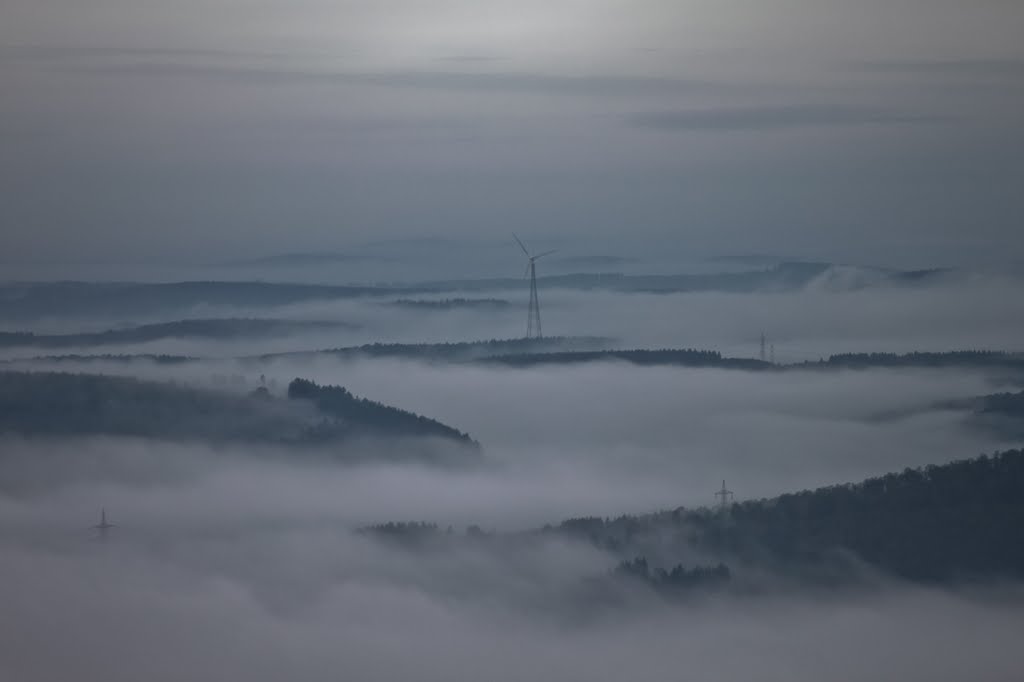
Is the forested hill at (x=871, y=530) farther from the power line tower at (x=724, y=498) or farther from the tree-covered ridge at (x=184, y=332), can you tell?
the tree-covered ridge at (x=184, y=332)

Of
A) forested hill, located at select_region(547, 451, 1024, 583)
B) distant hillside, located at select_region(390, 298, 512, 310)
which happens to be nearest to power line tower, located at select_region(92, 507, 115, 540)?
forested hill, located at select_region(547, 451, 1024, 583)

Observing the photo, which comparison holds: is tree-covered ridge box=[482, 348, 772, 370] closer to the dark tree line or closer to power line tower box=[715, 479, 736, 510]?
power line tower box=[715, 479, 736, 510]

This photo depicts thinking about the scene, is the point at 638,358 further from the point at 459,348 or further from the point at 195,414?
the point at 195,414

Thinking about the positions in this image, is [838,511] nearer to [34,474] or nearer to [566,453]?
[34,474]

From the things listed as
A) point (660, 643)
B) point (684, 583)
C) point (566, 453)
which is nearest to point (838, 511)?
point (684, 583)

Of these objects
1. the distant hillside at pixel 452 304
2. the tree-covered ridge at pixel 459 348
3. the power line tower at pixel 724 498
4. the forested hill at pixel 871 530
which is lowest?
the power line tower at pixel 724 498

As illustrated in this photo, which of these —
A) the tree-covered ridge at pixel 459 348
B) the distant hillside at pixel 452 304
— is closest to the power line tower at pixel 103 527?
the tree-covered ridge at pixel 459 348

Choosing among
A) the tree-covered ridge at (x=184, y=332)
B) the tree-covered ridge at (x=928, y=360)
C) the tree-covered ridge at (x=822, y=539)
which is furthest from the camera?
the tree-covered ridge at (x=928, y=360)

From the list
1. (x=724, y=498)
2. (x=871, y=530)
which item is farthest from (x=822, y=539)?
(x=724, y=498)
